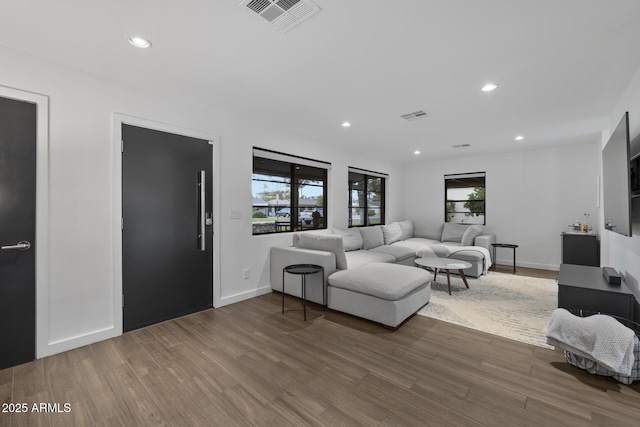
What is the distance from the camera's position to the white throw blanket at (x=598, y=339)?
1930mm

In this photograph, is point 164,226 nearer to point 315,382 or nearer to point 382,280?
point 315,382

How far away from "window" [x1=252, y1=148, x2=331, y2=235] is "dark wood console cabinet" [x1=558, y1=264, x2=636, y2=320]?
11.5 ft

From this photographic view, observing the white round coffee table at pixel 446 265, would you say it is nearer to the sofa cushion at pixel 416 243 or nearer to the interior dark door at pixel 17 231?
the sofa cushion at pixel 416 243

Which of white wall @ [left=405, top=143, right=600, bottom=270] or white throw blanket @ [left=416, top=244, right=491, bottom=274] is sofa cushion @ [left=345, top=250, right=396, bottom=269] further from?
white wall @ [left=405, top=143, right=600, bottom=270]

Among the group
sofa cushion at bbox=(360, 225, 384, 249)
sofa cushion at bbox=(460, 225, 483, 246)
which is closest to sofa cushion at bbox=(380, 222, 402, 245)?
sofa cushion at bbox=(360, 225, 384, 249)

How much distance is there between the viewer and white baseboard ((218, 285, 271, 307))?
3.58m

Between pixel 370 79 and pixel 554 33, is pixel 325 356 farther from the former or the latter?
pixel 554 33

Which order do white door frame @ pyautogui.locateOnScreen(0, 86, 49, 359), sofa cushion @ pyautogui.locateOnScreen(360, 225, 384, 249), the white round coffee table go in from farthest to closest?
sofa cushion @ pyautogui.locateOnScreen(360, 225, 384, 249) → the white round coffee table → white door frame @ pyautogui.locateOnScreen(0, 86, 49, 359)

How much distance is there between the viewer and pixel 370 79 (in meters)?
2.73

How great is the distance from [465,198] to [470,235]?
141 cm

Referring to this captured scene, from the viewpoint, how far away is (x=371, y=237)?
557 centimetres

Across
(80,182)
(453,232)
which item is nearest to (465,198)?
(453,232)

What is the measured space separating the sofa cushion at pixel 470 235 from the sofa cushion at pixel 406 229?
133 cm

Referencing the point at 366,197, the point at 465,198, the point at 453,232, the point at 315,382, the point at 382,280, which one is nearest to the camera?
the point at 315,382
